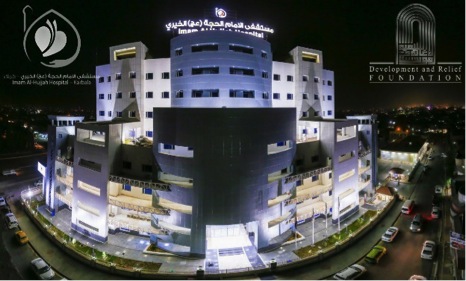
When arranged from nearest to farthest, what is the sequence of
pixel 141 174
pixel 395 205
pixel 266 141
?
pixel 266 141 → pixel 141 174 → pixel 395 205

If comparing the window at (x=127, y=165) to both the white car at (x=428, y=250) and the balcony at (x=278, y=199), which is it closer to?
the balcony at (x=278, y=199)

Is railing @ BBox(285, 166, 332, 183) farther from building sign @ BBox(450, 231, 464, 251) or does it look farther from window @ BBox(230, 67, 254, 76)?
window @ BBox(230, 67, 254, 76)

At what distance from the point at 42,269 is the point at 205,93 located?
2679 centimetres

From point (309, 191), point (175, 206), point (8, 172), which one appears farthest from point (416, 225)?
point (8, 172)

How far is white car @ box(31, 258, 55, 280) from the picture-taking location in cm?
2570

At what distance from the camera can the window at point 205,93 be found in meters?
39.0

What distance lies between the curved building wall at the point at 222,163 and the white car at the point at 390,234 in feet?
45.9

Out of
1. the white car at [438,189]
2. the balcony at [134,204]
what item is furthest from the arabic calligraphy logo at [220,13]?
the white car at [438,189]

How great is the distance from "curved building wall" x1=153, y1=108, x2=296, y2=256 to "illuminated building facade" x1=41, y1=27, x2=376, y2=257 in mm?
101

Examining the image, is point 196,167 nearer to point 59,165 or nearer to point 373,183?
point 59,165

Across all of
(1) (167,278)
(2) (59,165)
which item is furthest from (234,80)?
(2) (59,165)

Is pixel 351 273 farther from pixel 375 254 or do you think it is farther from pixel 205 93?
pixel 205 93

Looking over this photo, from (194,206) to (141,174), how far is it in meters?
9.12

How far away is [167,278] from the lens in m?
25.5
